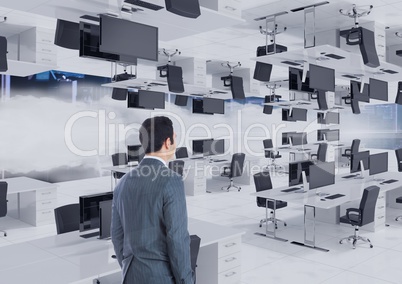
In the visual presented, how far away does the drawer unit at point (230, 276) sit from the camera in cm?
402

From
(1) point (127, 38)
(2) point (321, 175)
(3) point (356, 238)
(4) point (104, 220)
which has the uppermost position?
(1) point (127, 38)

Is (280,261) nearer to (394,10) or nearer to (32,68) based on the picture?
(394,10)

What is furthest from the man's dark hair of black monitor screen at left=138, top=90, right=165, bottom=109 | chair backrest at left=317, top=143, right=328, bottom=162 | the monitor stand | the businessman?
chair backrest at left=317, top=143, right=328, bottom=162

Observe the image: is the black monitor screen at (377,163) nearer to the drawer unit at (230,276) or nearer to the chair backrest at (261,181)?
the chair backrest at (261,181)

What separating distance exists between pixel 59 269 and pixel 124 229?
0.99 meters

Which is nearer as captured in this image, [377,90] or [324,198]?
[324,198]

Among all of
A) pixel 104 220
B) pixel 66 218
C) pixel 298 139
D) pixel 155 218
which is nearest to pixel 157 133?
pixel 155 218

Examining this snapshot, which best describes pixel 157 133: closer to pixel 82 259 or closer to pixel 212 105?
pixel 82 259

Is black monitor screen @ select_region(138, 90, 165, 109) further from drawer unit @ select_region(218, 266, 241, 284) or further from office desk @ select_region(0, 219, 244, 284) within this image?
drawer unit @ select_region(218, 266, 241, 284)

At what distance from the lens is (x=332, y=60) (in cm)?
631

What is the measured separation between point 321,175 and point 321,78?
1.57 m

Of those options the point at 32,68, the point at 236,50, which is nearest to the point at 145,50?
the point at 32,68

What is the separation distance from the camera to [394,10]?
6047 millimetres

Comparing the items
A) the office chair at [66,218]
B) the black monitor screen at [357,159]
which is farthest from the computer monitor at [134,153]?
the office chair at [66,218]
